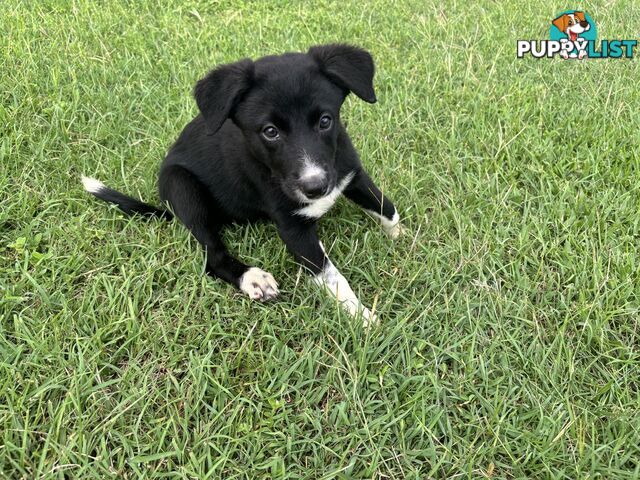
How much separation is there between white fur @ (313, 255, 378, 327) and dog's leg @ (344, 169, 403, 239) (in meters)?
0.48

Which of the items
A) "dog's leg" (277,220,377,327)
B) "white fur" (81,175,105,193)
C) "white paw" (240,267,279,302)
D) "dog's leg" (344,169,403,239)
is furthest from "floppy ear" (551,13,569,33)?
"white fur" (81,175,105,193)

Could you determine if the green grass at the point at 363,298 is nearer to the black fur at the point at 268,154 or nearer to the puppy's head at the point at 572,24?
the black fur at the point at 268,154

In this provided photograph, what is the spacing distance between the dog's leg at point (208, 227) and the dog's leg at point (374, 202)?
685 millimetres

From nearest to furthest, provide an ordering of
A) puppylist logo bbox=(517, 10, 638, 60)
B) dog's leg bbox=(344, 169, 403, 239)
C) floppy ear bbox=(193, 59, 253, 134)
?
floppy ear bbox=(193, 59, 253, 134)
dog's leg bbox=(344, 169, 403, 239)
puppylist logo bbox=(517, 10, 638, 60)

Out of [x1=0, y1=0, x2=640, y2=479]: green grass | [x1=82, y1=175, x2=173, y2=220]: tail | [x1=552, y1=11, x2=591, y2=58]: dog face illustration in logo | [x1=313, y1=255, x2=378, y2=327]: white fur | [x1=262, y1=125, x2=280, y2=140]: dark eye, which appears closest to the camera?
[x1=0, y1=0, x2=640, y2=479]: green grass

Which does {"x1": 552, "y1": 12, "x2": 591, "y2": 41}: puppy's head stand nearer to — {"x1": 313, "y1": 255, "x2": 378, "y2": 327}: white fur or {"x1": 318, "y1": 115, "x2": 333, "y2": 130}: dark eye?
{"x1": 318, "y1": 115, "x2": 333, "y2": 130}: dark eye

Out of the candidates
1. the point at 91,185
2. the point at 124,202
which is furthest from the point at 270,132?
the point at 91,185

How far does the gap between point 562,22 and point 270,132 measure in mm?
3961

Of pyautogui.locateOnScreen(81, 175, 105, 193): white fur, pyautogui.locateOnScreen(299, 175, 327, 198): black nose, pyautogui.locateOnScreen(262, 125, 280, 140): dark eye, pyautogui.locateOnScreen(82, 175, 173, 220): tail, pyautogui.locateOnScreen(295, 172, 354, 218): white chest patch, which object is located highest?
pyautogui.locateOnScreen(262, 125, 280, 140): dark eye

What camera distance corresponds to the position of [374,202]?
2869 millimetres

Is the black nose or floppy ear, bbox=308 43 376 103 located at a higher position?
floppy ear, bbox=308 43 376 103

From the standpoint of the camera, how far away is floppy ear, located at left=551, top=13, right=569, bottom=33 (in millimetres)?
4875

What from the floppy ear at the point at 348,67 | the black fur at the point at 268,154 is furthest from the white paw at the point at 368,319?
the floppy ear at the point at 348,67

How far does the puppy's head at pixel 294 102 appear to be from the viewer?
2.27 metres
